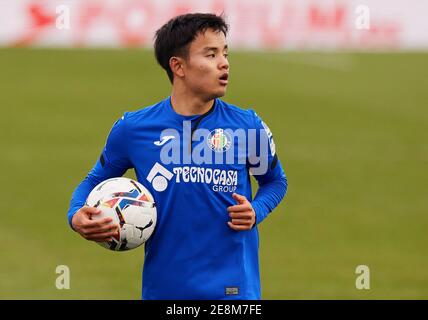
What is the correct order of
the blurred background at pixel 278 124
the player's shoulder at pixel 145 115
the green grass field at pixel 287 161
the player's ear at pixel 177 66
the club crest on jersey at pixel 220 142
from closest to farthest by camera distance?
the club crest on jersey at pixel 220 142 → the player's shoulder at pixel 145 115 → the player's ear at pixel 177 66 → the green grass field at pixel 287 161 → the blurred background at pixel 278 124

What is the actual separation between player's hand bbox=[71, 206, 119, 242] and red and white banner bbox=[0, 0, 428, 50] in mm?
16552

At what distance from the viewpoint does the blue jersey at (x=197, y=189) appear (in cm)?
593

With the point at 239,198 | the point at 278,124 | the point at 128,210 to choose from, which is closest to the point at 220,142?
the point at 239,198

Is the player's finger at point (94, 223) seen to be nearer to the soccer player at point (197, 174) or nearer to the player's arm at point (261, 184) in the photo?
the soccer player at point (197, 174)

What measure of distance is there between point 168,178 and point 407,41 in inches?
938

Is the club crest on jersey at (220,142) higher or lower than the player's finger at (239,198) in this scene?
higher

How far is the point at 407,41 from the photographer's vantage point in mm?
28781

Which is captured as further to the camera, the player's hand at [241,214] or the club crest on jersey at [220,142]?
the club crest on jersey at [220,142]

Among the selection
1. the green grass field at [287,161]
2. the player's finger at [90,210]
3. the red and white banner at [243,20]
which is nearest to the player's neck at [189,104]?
the player's finger at [90,210]

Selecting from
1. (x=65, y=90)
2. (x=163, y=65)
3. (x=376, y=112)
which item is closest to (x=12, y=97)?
(x=65, y=90)

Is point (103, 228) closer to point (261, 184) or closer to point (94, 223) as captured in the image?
point (94, 223)

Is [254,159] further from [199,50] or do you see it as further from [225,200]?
[199,50]

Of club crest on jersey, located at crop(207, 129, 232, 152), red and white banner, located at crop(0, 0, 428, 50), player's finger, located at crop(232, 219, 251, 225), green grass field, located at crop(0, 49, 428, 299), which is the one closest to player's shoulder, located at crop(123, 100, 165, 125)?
club crest on jersey, located at crop(207, 129, 232, 152)

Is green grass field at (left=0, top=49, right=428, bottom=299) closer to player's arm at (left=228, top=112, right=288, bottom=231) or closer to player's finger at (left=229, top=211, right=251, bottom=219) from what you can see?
player's arm at (left=228, top=112, right=288, bottom=231)
